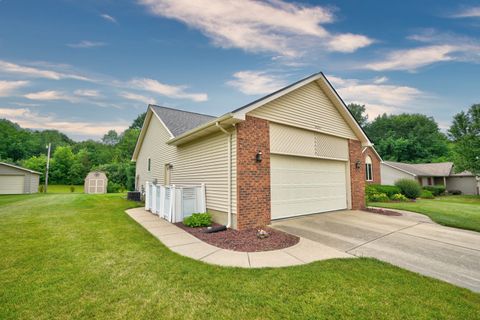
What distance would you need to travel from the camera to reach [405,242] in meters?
4.98

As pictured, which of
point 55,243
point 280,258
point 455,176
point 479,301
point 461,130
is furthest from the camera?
point 455,176

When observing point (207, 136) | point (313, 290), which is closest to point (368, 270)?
point (313, 290)

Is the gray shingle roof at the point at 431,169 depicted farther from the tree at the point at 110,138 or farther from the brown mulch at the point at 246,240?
the tree at the point at 110,138

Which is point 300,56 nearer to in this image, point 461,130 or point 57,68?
point 57,68

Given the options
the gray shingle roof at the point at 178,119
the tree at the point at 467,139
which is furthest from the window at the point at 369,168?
the gray shingle roof at the point at 178,119

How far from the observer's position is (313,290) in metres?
2.81

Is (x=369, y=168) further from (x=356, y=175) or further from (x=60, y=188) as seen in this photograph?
(x=60, y=188)

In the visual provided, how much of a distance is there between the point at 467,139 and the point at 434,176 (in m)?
6.77

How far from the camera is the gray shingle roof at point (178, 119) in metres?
11.4

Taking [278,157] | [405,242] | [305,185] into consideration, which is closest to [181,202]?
[278,157]

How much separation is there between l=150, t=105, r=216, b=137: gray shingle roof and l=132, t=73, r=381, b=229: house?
0.46 m

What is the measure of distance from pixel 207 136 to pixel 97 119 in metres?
20.8

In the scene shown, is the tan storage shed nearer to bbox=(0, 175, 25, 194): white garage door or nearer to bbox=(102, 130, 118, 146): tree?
bbox=(0, 175, 25, 194): white garage door

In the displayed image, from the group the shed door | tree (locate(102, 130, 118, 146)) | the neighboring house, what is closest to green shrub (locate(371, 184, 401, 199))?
the shed door
